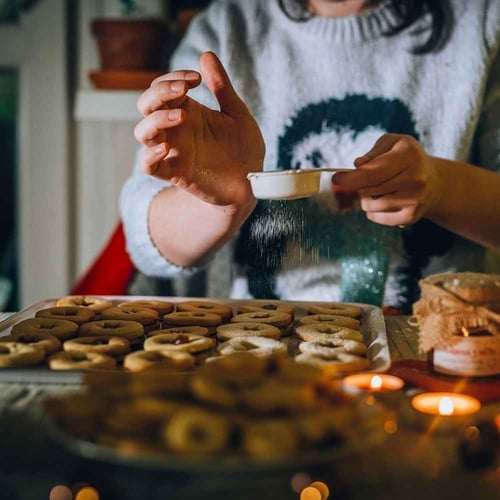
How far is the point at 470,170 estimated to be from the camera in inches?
43.1

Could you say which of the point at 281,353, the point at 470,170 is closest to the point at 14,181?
the point at 470,170

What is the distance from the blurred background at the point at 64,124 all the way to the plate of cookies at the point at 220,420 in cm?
133

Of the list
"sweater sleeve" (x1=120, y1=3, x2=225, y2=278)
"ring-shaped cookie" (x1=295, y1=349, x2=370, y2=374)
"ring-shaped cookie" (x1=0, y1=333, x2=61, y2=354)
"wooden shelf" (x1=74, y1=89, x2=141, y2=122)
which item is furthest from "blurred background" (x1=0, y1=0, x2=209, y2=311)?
"ring-shaped cookie" (x1=295, y1=349, x2=370, y2=374)

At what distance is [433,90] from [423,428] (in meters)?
0.85

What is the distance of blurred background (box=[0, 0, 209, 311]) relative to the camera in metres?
1.75

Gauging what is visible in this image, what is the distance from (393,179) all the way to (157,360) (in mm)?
389

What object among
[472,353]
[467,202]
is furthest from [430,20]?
[472,353]

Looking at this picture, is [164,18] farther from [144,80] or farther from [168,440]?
[168,440]

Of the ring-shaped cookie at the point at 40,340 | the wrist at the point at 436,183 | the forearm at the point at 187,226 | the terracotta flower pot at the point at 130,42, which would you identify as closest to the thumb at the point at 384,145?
the wrist at the point at 436,183

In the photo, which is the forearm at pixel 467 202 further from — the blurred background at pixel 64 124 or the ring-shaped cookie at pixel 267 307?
the blurred background at pixel 64 124

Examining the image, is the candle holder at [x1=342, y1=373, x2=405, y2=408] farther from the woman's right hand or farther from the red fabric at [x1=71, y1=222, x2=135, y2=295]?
the red fabric at [x1=71, y1=222, x2=135, y2=295]

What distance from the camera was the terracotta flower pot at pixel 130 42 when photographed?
1655mm

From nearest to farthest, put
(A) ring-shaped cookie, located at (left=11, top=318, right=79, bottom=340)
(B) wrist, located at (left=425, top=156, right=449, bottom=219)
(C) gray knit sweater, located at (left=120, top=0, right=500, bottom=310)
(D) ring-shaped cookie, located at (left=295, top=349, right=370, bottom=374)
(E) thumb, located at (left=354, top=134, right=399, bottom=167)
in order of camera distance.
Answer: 1. (D) ring-shaped cookie, located at (left=295, top=349, right=370, bottom=374)
2. (A) ring-shaped cookie, located at (left=11, top=318, right=79, bottom=340)
3. (E) thumb, located at (left=354, top=134, right=399, bottom=167)
4. (B) wrist, located at (left=425, top=156, right=449, bottom=219)
5. (C) gray knit sweater, located at (left=120, top=0, right=500, bottom=310)

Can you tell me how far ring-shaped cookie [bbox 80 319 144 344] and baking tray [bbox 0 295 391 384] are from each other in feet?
0.31
